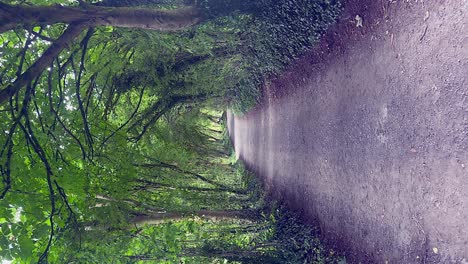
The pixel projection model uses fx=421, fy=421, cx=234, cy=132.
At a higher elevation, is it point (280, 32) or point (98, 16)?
point (280, 32)

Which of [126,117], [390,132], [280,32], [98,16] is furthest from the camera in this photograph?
[126,117]

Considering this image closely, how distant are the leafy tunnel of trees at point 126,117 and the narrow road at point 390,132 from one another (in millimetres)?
1195

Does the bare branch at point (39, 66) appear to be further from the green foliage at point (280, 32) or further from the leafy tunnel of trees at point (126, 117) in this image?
the green foliage at point (280, 32)

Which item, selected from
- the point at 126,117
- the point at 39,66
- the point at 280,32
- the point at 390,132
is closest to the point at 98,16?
the point at 39,66

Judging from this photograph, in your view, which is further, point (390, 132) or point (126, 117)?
point (126, 117)

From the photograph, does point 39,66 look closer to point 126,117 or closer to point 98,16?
point 98,16

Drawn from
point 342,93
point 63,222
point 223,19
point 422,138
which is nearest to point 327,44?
point 342,93

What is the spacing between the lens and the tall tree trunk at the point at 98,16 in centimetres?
599

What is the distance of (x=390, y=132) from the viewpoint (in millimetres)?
5918

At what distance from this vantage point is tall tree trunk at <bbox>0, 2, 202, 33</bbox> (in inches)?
236

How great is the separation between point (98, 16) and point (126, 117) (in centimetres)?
675

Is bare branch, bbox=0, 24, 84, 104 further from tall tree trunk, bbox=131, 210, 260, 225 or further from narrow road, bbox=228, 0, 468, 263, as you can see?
tall tree trunk, bbox=131, 210, 260, 225

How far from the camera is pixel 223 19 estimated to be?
9797mm

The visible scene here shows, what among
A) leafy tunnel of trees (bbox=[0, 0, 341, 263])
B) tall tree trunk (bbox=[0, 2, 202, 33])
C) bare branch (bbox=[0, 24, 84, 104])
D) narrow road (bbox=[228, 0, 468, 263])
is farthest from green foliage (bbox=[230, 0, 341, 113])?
bare branch (bbox=[0, 24, 84, 104])
